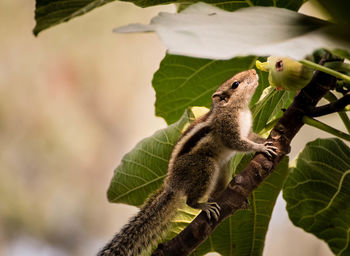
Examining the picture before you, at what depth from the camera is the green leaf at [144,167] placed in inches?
50.0

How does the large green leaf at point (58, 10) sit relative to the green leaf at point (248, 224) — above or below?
above

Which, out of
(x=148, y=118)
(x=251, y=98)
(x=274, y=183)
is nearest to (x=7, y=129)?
(x=148, y=118)

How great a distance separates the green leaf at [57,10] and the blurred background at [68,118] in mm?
3563

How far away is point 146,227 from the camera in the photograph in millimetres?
1227

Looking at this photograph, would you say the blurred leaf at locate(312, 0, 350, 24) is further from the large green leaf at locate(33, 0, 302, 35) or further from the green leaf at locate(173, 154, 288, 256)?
the green leaf at locate(173, 154, 288, 256)

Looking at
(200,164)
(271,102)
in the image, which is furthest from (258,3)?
(200,164)

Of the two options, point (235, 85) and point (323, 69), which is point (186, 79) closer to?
point (235, 85)

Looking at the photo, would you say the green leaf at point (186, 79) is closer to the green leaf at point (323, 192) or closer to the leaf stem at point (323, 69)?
the green leaf at point (323, 192)

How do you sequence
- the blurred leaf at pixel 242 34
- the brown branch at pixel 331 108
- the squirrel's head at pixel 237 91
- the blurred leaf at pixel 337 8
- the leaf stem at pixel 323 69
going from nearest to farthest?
the blurred leaf at pixel 337 8, the blurred leaf at pixel 242 34, the leaf stem at pixel 323 69, the brown branch at pixel 331 108, the squirrel's head at pixel 237 91

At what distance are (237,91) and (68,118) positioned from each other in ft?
11.4

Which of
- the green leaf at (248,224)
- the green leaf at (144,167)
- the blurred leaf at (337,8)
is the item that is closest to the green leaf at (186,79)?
the green leaf at (144,167)

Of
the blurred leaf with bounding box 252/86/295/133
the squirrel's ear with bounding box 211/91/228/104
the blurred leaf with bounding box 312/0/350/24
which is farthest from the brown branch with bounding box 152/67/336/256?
the squirrel's ear with bounding box 211/91/228/104

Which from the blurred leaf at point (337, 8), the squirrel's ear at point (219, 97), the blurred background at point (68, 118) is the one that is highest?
the blurred leaf at point (337, 8)

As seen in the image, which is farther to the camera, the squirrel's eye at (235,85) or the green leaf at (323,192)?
the squirrel's eye at (235,85)
